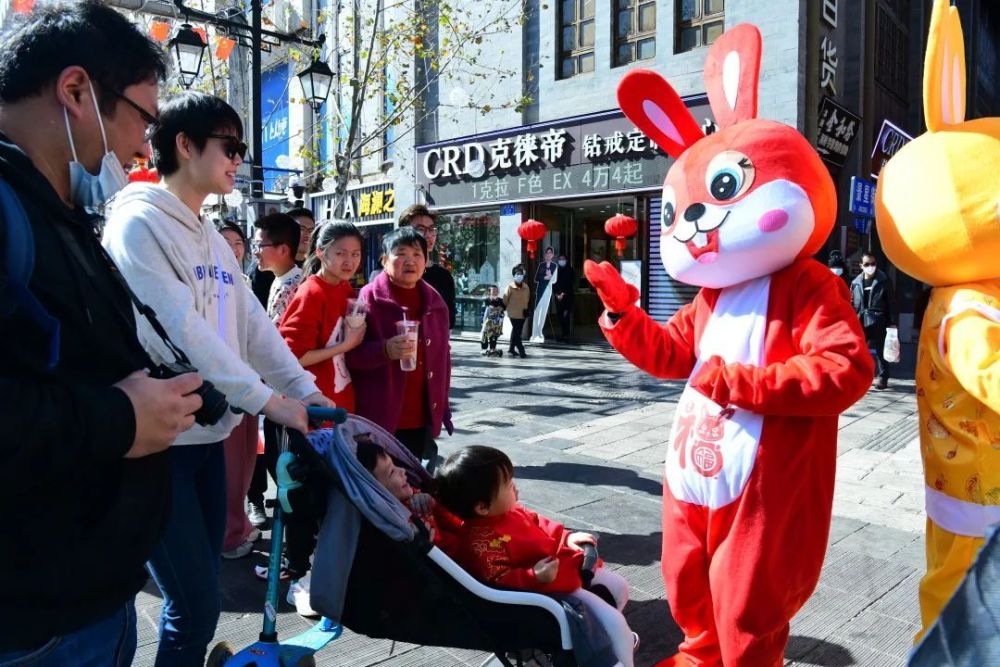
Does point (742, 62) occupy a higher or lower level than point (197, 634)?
higher

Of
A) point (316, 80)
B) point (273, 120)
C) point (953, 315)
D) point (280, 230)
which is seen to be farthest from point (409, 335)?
point (273, 120)

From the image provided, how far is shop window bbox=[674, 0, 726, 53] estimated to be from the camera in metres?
12.0

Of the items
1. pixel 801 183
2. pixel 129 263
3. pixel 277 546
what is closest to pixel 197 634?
pixel 277 546

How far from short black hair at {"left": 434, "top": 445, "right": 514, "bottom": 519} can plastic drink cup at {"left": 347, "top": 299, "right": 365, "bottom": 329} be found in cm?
119

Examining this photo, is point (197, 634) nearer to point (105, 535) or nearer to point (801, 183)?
point (105, 535)

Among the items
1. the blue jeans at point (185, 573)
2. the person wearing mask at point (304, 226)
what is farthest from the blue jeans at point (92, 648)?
the person wearing mask at point (304, 226)

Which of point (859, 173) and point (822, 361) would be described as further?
point (859, 173)

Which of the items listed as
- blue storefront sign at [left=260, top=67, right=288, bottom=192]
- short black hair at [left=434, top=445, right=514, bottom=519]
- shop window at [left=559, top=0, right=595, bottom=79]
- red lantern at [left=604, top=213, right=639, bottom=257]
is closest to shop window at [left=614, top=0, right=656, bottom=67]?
shop window at [left=559, top=0, right=595, bottom=79]

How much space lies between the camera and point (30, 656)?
1.14m

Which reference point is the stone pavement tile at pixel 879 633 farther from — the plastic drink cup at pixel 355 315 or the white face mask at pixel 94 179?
the white face mask at pixel 94 179

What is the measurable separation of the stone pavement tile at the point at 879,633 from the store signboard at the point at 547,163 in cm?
1008

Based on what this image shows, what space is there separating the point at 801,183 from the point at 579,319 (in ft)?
46.7

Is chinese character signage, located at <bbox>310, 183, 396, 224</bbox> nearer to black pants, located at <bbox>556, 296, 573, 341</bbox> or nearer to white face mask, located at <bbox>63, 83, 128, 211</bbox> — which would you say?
black pants, located at <bbox>556, 296, 573, 341</bbox>

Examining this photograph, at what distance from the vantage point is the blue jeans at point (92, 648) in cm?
114
